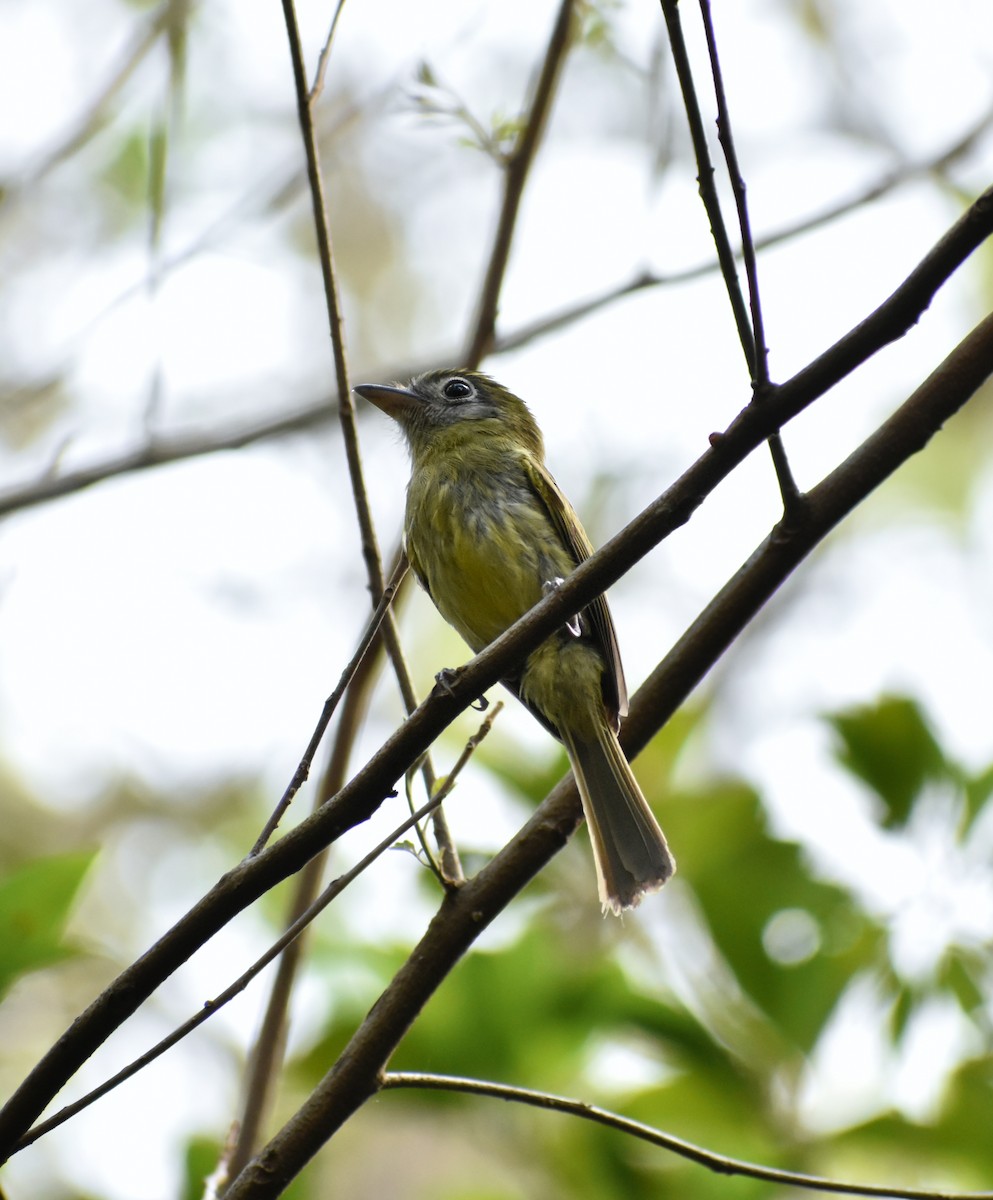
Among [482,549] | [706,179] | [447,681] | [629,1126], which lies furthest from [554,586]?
[706,179]

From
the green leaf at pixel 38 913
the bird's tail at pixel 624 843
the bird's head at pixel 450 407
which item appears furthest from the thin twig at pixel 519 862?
the bird's head at pixel 450 407

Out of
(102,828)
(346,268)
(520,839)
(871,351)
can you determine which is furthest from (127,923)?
(871,351)

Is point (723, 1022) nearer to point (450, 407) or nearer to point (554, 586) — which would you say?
point (554, 586)

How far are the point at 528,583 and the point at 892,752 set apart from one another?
1088 millimetres

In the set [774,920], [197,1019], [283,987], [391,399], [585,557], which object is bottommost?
[197,1019]

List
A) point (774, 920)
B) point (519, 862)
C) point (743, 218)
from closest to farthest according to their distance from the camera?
point (743, 218) → point (519, 862) → point (774, 920)

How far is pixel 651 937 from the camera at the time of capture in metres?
4.39

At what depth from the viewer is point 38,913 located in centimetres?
270

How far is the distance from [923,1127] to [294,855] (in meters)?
2.05

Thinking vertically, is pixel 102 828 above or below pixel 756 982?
above

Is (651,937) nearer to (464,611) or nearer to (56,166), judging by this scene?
(464,611)

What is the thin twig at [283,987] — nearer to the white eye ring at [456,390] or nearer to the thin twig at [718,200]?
the thin twig at [718,200]

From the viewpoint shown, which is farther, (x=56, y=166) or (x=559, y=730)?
(x=56, y=166)

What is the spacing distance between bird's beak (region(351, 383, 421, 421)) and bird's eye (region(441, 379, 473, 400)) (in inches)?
4.1
